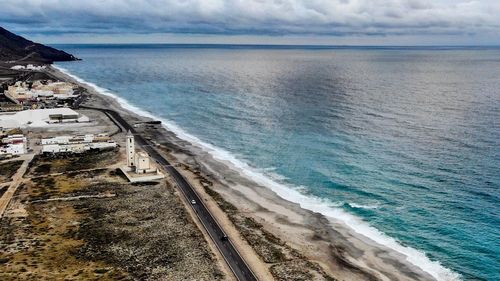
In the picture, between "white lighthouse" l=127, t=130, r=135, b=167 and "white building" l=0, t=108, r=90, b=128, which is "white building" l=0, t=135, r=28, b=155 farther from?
"white building" l=0, t=108, r=90, b=128

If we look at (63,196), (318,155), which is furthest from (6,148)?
(318,155)

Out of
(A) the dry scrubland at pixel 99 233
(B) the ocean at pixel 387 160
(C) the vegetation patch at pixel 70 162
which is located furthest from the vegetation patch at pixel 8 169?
(B) the ocean at pixel 387 160

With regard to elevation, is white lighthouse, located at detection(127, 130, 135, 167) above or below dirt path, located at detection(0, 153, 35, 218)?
above

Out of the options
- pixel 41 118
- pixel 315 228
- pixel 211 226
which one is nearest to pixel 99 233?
pixel 211 226

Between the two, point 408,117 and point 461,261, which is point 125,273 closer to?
point 461,261

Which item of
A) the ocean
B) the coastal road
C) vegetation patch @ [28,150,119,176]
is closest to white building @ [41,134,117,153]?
vegetation patch @ [28,150,119,176]

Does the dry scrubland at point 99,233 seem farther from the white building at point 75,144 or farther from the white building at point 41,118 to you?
the white building at point 41,118
